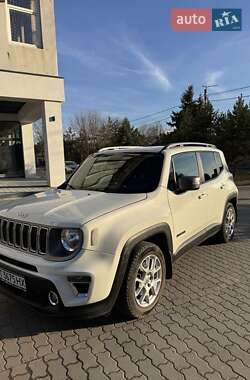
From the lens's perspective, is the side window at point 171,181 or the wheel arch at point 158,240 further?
the side window at point 171,181

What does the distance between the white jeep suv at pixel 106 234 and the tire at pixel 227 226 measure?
137cm

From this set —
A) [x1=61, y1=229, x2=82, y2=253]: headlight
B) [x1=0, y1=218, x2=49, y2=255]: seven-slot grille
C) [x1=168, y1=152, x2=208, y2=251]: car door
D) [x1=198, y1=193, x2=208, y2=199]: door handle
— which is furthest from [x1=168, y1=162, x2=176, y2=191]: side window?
[x1=0, y1=218, x2=49, y2=255]: seven-slot grille

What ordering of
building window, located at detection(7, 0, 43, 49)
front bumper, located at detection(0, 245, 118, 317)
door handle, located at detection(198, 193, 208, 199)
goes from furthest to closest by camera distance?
building window, located at detection(7, 0, 43, 49) → door handle, located at detection(198, 193, 208, 199) → front bumper, located at detection(0, 245, 118, 317)

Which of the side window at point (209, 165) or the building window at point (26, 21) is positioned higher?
the building window at point (26, 21)

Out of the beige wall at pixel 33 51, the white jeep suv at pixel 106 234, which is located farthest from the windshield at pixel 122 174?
the beige wall at pixel 33 51

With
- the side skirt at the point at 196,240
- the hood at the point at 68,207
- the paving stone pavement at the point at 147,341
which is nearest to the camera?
the paving stone pavement at the point at 147,341

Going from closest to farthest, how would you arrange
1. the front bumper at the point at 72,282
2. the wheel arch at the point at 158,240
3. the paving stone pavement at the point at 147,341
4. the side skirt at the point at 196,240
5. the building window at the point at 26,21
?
1. the paving stone pavement at the point at 147,341
2. the front bumper at the point at 72,282
3. the wheel arch at the point at 158,240
4. the side skirt at the point at 196,240
5. the building window at the point at 26,21

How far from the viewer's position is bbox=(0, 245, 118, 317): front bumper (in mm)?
2861

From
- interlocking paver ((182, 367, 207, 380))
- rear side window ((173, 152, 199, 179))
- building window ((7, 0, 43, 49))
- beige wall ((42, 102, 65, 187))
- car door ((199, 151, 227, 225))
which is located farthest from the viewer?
beige wall ((42, 102, 65, 187))

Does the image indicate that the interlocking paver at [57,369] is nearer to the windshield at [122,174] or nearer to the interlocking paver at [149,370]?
the interlocking paver at [149,370]

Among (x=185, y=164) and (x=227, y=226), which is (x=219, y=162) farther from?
(x=185, y=164)

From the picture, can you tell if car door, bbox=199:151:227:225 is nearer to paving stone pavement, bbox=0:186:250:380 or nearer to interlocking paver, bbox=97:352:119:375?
paving stone pavement, bbox=0:186:250:380

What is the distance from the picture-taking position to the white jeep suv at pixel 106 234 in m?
2.91

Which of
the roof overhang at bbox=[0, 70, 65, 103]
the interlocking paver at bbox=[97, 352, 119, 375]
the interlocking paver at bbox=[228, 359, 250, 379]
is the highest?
the roof overhang at bbox=[0, 70, 65, 103]
